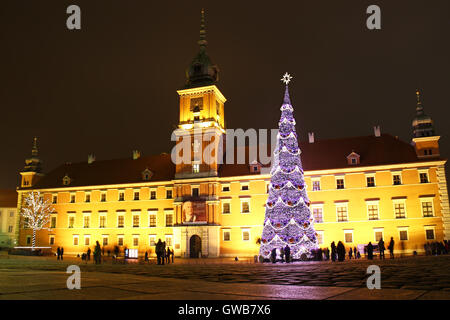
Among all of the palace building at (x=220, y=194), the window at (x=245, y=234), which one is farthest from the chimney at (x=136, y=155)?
the window at (x=245, y=234)

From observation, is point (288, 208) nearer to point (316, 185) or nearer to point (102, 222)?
point (316, 185)

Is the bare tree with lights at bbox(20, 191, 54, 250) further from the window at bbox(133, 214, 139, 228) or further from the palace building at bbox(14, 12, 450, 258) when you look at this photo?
the window at bbox(133, 214, 139, 228)

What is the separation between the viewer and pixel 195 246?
45.1 meters

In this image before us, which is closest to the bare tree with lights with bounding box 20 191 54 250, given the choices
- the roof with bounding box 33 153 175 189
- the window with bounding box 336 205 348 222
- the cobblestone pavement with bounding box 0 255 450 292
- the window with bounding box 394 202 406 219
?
the roof with bounding box 33 153 175 189

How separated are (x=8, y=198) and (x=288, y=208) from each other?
7124cm

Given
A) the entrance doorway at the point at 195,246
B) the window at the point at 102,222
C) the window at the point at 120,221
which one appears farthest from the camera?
the window at the point at 102,222

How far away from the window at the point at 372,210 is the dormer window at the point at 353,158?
4605mm

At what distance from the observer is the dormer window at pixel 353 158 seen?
138 feet

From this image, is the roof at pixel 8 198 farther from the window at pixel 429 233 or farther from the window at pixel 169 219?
the window at pixel 429 233

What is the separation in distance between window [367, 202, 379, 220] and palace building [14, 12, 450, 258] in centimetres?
9

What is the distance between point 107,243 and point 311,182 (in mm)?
25865

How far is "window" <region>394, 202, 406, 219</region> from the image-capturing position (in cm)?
3908

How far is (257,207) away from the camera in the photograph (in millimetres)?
43938
